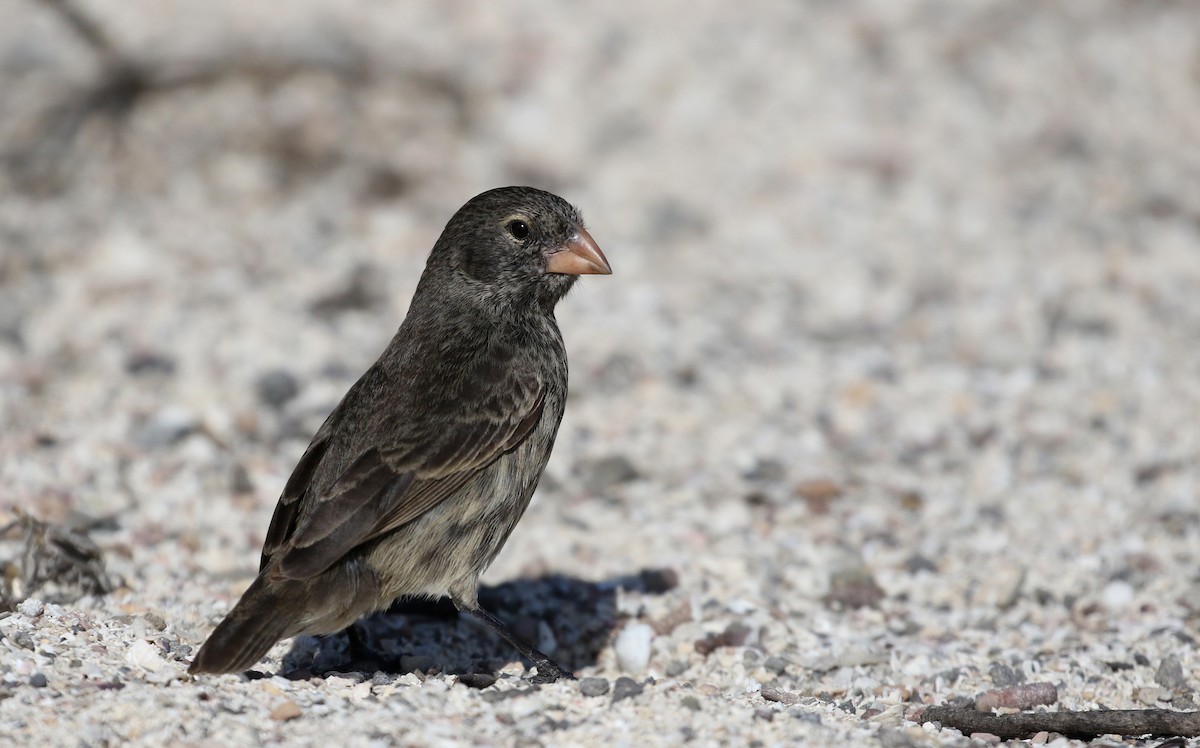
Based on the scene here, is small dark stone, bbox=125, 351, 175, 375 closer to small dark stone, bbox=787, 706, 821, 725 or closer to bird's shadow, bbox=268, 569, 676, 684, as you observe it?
bird's shadow, bbox=268, 569, 676, 684

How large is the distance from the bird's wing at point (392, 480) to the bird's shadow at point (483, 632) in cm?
53

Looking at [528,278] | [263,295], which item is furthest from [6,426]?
[528,278]

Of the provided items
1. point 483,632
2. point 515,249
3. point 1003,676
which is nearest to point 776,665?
point 1003,676

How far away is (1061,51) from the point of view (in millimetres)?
10680

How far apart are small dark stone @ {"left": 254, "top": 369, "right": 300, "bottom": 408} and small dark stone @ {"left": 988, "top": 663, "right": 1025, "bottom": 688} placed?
12.5 feet

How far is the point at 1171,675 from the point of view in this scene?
465 centimetres

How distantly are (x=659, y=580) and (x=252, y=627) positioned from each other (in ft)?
6.67

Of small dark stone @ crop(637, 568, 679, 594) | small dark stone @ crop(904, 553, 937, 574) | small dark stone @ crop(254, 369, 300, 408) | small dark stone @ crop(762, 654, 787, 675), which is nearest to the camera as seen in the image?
small dark stone @ crop(762, 654, 787, 675)

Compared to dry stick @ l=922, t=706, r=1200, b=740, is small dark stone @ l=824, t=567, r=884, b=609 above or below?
above

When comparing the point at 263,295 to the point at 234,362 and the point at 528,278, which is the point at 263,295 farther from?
the point at 528,278

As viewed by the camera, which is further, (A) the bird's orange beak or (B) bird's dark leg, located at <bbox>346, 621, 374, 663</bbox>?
(A) the bird's orange beak

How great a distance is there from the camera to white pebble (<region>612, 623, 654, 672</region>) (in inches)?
197

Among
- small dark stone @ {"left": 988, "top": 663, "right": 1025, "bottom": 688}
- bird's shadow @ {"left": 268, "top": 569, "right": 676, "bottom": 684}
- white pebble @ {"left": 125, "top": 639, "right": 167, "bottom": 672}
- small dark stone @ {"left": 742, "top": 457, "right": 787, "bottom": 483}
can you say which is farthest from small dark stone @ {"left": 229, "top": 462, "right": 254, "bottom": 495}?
small dark stone @ {"left": 988, "top": 663, "right": 1025, "bottom": 688}

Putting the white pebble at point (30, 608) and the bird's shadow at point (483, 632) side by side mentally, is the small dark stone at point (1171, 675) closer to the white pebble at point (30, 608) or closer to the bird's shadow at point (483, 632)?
the bird's shadow at point (483, 632)
